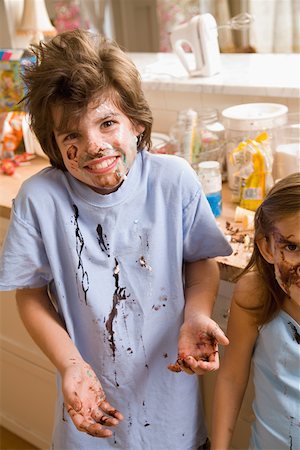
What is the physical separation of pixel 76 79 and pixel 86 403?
52 centimetres

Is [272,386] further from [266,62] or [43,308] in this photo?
[266,62]

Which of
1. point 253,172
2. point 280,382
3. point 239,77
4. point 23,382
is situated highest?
point 239,77

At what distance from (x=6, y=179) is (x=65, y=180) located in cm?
76

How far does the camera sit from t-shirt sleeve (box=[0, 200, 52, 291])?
1064 mm

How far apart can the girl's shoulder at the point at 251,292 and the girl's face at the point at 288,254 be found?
0.07 metres

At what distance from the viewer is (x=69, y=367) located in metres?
1.04

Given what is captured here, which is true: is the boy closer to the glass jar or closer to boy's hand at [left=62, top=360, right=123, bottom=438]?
boy's hand at [left=62, top=360, right=123, bottom=438]

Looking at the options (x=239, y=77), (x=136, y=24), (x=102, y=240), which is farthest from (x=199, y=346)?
(x=136, y=24)

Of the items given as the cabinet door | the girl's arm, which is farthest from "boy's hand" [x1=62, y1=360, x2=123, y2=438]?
the cabinet door

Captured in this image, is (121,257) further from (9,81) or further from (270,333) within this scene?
(9,81)

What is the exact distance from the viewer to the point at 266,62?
204 cm

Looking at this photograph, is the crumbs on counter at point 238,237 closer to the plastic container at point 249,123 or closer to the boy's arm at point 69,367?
the plastic container at point 249,123

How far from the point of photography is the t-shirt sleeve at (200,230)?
3.55 feet

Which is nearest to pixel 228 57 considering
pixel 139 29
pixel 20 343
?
pixel 20 343
